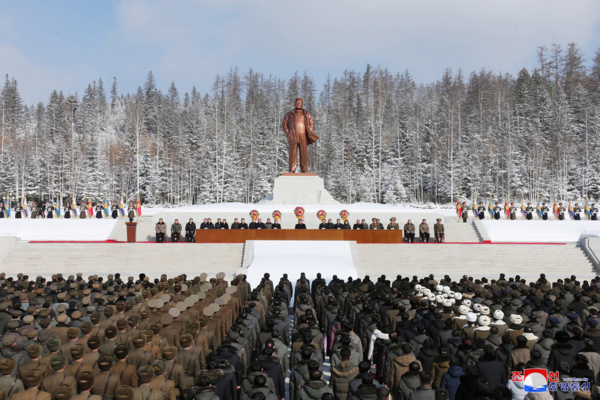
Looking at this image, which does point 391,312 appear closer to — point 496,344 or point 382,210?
point 496,344

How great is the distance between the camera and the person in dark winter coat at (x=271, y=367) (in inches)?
208

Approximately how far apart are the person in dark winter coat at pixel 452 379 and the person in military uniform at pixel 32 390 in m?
3.74

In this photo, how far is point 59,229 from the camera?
24.9 meters

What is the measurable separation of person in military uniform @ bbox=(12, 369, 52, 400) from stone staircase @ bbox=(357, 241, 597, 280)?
44.2ft

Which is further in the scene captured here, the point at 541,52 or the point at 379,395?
the point at 541,52

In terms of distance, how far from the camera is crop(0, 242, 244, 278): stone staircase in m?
17.9

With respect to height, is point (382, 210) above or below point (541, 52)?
below

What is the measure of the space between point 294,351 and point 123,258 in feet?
46.0

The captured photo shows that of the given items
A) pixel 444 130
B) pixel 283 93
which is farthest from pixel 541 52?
pixel 283 93

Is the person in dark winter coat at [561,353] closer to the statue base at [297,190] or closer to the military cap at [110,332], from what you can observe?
the military cap at [110,332]

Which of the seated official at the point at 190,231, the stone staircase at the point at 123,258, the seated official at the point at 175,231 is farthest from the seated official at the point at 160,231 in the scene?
the stone staircase at the point at 123,258

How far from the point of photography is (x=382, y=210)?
2655cm

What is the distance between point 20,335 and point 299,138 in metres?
23.0
